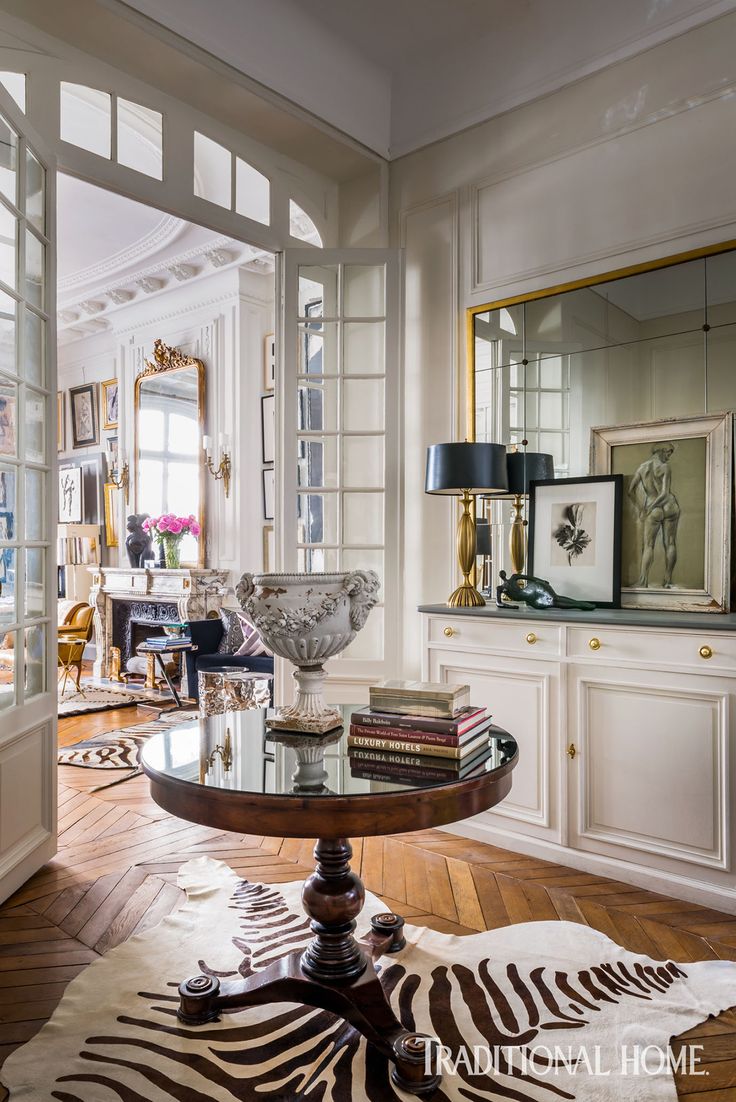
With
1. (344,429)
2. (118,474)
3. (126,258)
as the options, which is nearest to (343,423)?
(344,429)

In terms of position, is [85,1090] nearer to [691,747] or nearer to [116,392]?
[691,747]

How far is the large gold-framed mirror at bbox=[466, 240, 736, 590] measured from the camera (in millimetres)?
2953

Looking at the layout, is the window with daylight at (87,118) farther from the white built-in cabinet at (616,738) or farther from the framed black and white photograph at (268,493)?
the framed black and white photograph at (268,493)

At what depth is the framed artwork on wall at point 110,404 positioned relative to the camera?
7973 millimetres

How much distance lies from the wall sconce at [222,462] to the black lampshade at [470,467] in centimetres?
375

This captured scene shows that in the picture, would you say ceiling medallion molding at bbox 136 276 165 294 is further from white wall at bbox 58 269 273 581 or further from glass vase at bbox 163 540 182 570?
glass vase at bbox 163 540 182 570

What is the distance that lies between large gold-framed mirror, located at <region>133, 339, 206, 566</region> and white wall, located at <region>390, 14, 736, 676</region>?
3491 millimetres

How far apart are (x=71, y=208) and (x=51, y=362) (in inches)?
143

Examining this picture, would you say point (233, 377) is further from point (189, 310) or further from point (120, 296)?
point (120, 296)

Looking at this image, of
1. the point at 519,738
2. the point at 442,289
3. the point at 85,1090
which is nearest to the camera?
the point at 85,1090

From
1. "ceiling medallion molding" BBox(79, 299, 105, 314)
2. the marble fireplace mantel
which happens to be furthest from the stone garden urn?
"ceiling medallion molding" BBox(79, 299, 105, 314)

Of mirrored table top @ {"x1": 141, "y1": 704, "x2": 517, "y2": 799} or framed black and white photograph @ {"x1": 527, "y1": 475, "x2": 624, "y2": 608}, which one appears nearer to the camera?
mirrored table top @ {"x1": 141, "y1": 704, "x2": 517, "y2": 799}

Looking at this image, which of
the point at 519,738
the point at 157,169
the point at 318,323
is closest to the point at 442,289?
the point at 318,323

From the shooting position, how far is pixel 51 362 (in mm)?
3000
